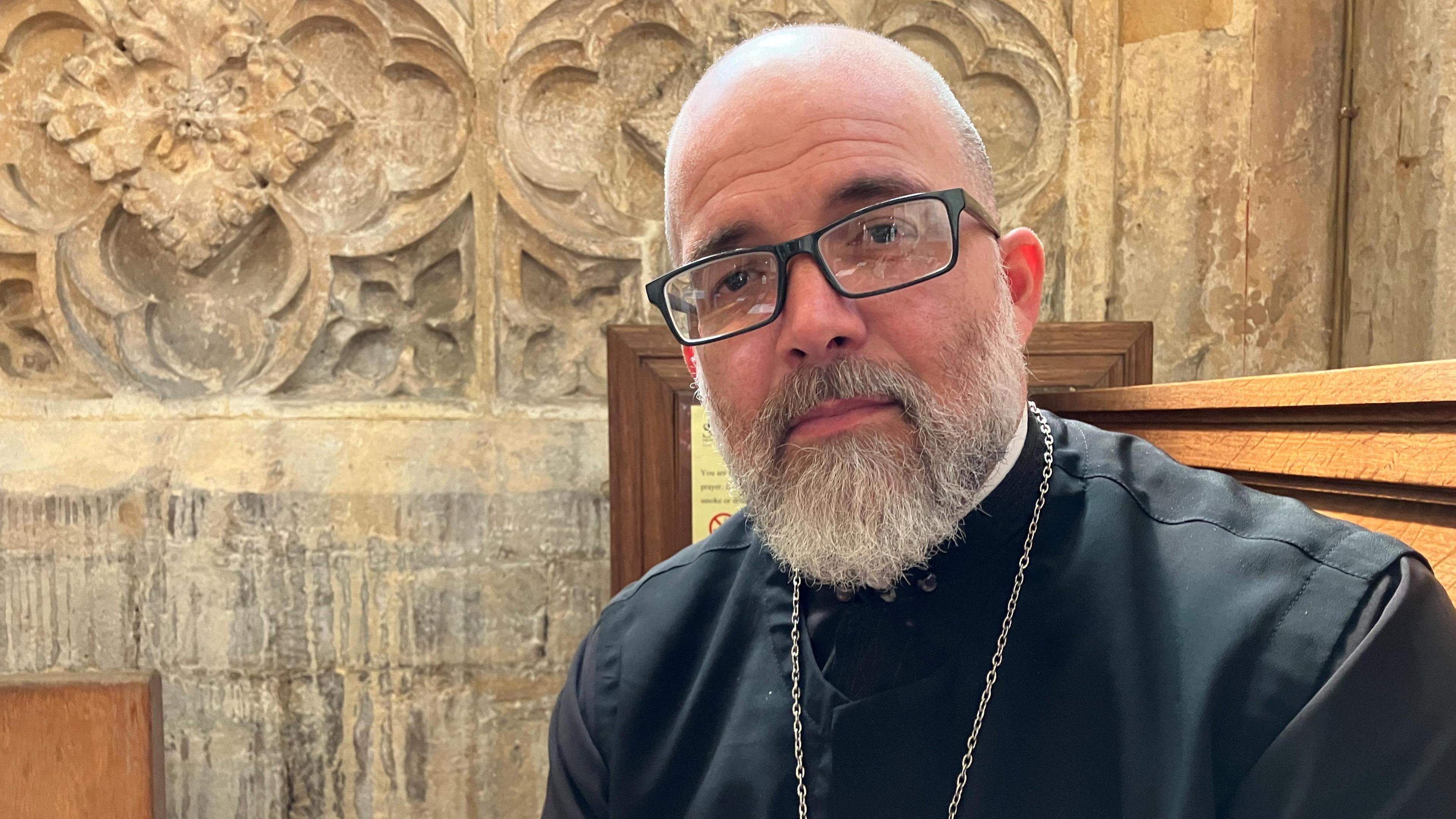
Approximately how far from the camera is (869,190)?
41.7 inches

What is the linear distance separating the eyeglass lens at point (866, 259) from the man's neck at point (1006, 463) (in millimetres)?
281

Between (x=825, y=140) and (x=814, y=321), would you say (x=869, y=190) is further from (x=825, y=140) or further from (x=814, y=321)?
(x=814, y=321)

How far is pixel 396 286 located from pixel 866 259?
1866 millimetres

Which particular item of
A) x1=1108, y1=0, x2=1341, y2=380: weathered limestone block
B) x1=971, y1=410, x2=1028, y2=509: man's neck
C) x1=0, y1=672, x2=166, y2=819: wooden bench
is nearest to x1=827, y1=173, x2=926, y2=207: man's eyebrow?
x1=971, y1=410, x2=1028, y2=509: man's neck

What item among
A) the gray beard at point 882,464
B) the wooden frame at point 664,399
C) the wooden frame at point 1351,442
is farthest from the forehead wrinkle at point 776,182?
the wooden frame at point 664,399

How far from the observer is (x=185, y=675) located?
7.59 feet

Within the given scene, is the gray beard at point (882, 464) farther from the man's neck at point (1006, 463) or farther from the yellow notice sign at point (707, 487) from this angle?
the yellow notice sign at point (707, 487)

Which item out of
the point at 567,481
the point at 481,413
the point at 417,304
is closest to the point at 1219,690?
the point at 567,481

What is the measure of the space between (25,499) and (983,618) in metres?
2.70

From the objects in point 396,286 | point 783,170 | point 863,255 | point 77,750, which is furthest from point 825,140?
point 77,750

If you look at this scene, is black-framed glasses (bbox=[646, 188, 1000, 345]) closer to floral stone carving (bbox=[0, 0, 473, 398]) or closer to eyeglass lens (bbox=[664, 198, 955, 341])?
eyeglass lens (bbox=[664, 198, 955, 341])

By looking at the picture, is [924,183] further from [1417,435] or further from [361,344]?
[361,344]

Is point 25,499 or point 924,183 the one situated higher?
point 924,183

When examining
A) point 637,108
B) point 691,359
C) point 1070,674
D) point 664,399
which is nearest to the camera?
point 1070,674
